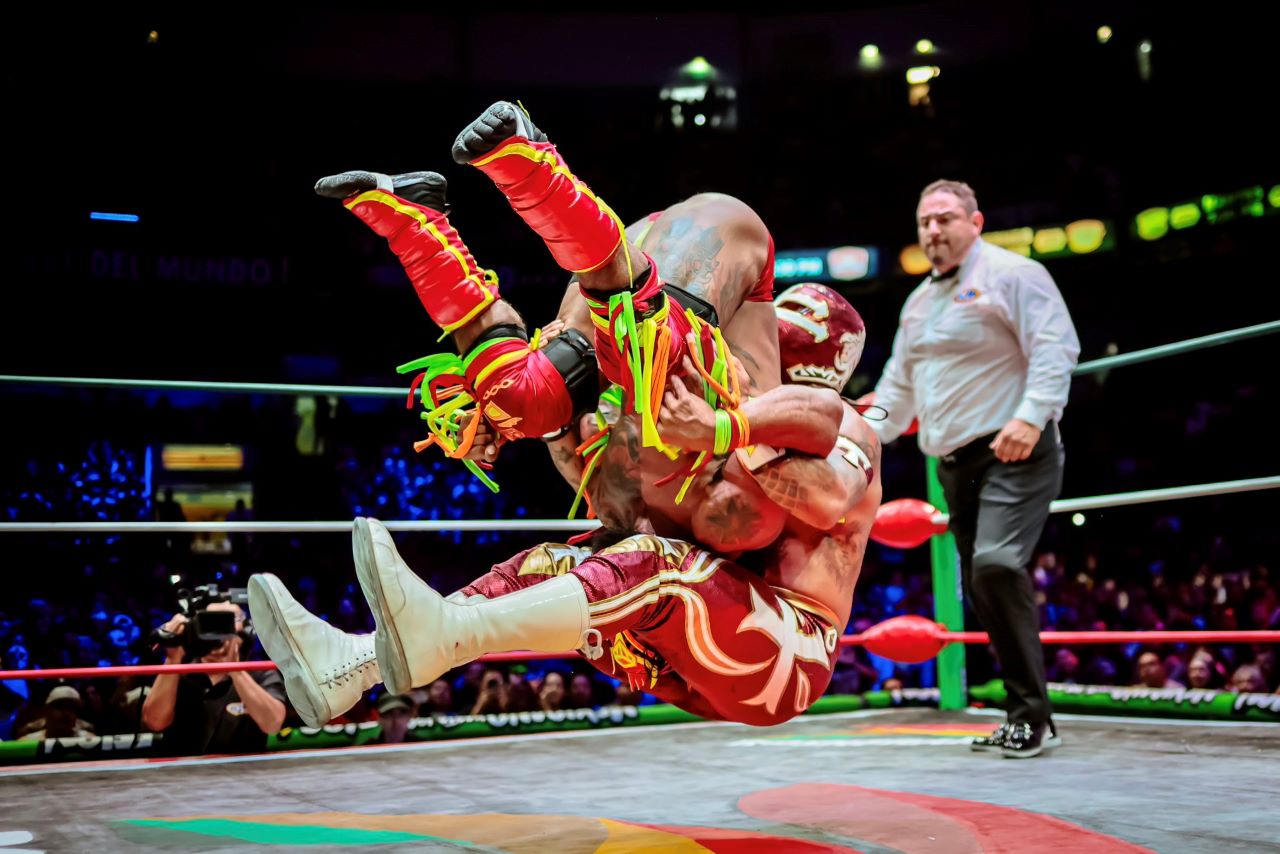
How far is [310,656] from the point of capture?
131 cm

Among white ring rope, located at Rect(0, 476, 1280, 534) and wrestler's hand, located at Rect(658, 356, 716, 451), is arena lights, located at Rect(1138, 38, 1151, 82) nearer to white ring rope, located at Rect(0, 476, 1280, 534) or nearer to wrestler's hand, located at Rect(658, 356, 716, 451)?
white ring rope, located at Rect(0, 476, 1280, 534)

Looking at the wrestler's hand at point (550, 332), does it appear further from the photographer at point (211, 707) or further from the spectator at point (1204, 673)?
the spectator at point (1204, 673)

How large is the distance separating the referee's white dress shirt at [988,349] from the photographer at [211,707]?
148 centimetres

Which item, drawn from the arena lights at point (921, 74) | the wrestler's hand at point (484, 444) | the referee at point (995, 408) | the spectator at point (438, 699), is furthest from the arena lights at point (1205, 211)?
the wrestler's hand at point (484, 444)

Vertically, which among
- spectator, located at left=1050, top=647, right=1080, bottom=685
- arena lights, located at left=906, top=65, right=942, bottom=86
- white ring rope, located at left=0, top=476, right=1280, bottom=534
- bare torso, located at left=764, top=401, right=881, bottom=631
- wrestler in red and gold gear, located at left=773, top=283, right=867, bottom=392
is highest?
arena lights, located at left=906, top=65, right=942, bottom=86

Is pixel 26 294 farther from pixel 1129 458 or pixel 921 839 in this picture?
pixel 1129 458

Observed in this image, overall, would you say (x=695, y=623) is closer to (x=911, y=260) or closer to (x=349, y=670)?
(x=349, y=670)

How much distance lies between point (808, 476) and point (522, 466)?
4.09 metres

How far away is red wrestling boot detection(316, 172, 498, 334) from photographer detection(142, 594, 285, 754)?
4.31 feet

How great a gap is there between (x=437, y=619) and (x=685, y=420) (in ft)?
1.21

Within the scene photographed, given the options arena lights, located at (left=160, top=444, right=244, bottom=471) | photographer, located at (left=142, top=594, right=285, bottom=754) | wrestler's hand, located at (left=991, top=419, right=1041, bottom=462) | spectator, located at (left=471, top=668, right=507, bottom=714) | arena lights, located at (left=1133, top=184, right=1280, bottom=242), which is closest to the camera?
wrestler's hand, located at (left=991, top=419, right=1041, bottom=462)

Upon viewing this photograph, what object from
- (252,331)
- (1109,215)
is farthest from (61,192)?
(1109,215)

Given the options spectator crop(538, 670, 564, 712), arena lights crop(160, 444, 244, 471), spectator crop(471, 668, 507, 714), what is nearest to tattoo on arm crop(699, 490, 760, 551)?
spectator crop(471, 668, 507, 714)

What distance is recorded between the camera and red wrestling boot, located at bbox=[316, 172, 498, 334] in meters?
1.44
